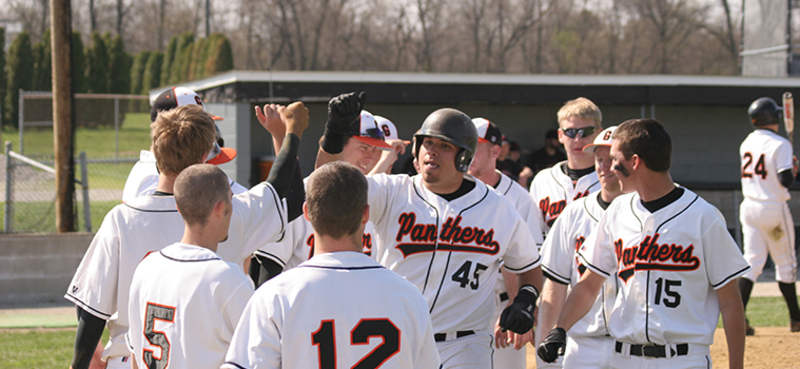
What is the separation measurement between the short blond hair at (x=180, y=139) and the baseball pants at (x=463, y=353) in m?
1.71

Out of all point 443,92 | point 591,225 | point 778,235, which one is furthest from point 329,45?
point 591,225

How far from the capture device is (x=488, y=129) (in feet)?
18.9

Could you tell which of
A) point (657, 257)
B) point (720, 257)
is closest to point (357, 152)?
point (657, 257)

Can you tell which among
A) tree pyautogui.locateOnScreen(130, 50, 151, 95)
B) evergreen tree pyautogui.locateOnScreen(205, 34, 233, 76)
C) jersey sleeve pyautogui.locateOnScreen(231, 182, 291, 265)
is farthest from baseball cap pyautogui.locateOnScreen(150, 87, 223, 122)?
tree pyautogui.locateOnScreen(130, 50, 151, 95)

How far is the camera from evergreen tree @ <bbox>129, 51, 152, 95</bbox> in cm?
3997

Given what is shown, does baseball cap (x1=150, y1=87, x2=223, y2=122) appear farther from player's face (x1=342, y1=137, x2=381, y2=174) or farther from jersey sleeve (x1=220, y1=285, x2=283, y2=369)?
jersey sleeve (x1=220, y1=285, x2=283, y2=369)

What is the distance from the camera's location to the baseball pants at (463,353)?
4.09m

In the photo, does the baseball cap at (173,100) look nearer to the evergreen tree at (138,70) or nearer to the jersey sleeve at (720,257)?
the jersey sleeve at (720,257)

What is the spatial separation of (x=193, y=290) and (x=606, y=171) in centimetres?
281

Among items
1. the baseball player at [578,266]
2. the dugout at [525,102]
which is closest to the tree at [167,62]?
the dugout at [525,102]

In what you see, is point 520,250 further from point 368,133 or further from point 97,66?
point 97,66

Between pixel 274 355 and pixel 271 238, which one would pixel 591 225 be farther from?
pixel 274 355

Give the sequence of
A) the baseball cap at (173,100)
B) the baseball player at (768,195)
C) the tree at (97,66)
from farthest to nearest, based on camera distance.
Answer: the tree at (97,66) → the baseball player at (768,195) → the baseball cap at (173,100)

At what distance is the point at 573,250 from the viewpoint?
14.9 feet
